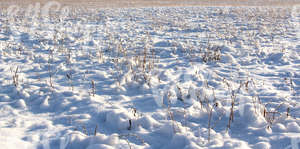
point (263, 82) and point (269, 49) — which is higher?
point (269, 49)

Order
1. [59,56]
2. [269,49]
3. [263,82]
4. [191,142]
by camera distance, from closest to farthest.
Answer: [191,142]
[263,82]
[59,56]
[269,49]

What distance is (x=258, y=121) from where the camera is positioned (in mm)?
2885

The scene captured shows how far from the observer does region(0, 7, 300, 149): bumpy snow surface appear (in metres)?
2.70

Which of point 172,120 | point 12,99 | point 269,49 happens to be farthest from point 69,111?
point 269,49

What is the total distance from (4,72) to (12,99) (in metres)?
1.38

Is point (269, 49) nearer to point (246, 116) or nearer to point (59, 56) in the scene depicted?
point (246, 116)

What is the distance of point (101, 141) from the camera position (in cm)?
254

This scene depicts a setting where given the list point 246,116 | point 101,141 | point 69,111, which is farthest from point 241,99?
point 69,111

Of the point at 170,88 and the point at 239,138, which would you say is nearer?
the point at 239,138

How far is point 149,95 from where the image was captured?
3.87m

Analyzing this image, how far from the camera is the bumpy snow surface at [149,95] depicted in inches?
106

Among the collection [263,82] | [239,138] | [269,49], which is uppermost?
[269,49]

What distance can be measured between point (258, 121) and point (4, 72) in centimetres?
467

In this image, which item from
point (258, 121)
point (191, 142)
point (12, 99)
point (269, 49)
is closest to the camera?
point (191, 142)
